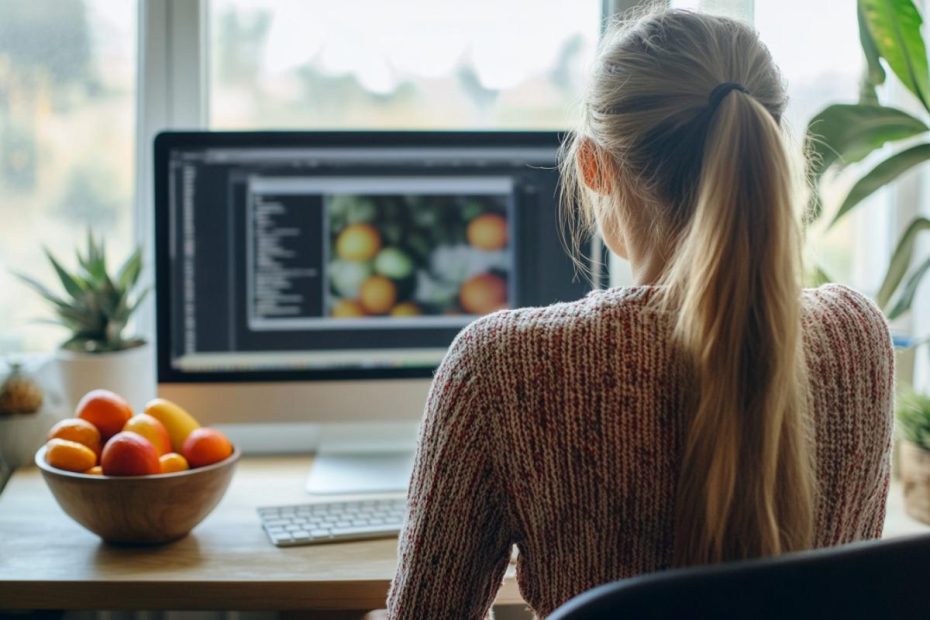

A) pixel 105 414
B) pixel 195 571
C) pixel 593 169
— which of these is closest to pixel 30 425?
pixel 105 414

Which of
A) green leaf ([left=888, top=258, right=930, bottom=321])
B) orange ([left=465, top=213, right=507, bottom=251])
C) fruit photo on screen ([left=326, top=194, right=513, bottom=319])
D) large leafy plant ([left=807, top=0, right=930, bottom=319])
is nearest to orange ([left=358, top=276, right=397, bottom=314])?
fruit photo on screen ([left=326, top=194, right=513, bottom=319])

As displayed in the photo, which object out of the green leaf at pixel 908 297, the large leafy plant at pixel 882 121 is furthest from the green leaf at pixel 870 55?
the green leaf at pixel 908 297

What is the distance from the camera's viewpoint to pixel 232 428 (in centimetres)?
168

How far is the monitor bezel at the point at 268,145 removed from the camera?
4.57ft

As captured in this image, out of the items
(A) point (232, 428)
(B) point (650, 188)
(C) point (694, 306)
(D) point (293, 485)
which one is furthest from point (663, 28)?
(A) point (232, 428)

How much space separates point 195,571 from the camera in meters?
1.11

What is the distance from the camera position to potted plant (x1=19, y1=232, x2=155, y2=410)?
1.52m

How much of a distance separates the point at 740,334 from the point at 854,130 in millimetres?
756

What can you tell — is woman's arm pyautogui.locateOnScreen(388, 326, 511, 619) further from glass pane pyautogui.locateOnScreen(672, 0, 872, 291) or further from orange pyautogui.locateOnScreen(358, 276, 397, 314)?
glass pane pyautogui.locateOnScreen(672, 0, 872, 291)

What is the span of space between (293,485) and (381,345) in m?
0.23

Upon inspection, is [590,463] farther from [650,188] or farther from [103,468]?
[103,468]

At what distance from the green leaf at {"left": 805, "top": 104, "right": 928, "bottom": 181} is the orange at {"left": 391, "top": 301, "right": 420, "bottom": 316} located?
587mm

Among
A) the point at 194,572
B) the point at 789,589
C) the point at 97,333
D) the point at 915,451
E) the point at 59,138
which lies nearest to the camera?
the point at 789,589

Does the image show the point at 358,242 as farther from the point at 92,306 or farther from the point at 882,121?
the point at 882,121
